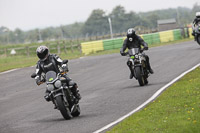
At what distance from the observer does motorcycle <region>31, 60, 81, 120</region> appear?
10500 millimetres

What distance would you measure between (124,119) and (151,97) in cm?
298

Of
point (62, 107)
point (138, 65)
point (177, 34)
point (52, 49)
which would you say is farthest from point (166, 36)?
point (62, 107)

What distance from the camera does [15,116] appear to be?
40.9ft

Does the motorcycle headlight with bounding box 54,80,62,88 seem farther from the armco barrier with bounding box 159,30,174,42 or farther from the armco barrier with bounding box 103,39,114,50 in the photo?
the armco barrier with bounding box 159,30,174,42

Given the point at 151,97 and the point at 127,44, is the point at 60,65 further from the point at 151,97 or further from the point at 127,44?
the point at 127,44

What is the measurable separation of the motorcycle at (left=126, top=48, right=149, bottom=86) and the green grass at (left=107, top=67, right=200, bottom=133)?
101 inches

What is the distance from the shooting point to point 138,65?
50.1 feet

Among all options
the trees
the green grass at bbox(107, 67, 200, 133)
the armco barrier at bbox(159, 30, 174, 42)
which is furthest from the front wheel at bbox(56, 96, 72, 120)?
the trees

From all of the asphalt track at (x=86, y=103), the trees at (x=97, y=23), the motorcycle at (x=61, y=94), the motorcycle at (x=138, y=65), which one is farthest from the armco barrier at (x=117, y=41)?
the trees at (x=97, y=23)

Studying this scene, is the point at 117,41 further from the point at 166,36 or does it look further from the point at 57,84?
the point at 57,84

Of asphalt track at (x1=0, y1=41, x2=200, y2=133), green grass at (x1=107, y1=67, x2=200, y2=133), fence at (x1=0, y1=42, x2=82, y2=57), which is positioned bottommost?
fence at (x1=0, y1=42, x2=82, y2=57)

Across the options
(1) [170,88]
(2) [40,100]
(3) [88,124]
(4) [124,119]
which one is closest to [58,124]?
(3) [88,124]

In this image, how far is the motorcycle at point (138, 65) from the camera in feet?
50.0

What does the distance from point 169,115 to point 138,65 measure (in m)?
6.21
